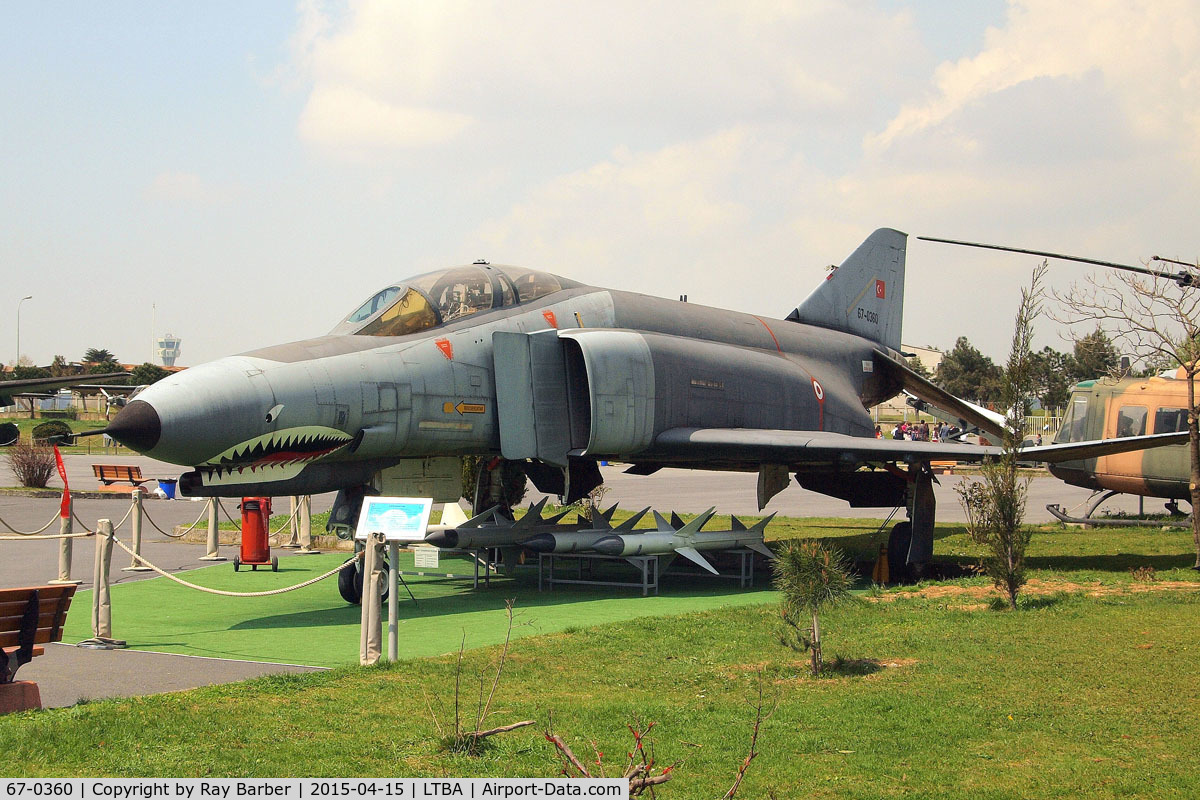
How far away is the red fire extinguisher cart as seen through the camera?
48.8 feet

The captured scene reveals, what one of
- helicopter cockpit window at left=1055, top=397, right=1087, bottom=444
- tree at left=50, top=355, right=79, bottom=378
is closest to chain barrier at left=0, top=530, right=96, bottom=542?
helicopter cockpit window at left=1055, top=397, right=1087, bottom=444

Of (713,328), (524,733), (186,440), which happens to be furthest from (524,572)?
(524,733)

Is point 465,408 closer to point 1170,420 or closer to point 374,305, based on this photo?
point 374,305

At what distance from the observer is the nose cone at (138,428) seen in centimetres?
946

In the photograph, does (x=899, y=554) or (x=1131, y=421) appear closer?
(x=899, y=554)

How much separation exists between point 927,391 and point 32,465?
23801mm

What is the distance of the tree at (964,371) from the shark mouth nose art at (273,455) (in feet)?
249

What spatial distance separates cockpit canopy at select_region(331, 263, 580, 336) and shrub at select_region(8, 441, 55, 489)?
70.0 ft

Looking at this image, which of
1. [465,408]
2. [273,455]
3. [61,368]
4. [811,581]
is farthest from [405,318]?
[61,368]

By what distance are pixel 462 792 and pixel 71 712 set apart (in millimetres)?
3626

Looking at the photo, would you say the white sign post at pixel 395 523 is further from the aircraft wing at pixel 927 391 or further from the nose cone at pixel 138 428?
the aircraft wing at pixel 927 391

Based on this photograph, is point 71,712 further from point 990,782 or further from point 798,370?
point 798,370

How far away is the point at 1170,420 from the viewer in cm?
1994

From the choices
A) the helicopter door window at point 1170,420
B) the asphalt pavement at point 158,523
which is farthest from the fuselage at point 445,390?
the helicopter door window at point 1170,420
